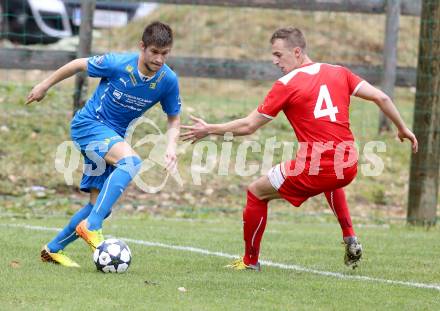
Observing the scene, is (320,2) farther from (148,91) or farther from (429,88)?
(148,91)

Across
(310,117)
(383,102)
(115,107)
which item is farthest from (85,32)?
(383,102)

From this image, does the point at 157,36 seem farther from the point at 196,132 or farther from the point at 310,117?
the point at 310,117

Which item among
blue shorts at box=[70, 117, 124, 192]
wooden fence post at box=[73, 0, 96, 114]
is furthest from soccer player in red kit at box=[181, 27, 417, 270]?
wooden fence post at box=[73, 0, 96, 114]

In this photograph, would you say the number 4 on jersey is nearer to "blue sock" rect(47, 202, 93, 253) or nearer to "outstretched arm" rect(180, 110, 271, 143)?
"outstretched arm" rect(180, 110, 271, 143)

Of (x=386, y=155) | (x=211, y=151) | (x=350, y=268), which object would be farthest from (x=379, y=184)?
(x=350, y=268)

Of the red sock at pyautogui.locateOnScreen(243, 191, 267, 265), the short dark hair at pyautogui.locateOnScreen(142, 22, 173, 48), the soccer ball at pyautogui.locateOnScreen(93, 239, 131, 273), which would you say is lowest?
the soccer ball at pyautogui.locateOnScreen(93, 239, 131, 273)

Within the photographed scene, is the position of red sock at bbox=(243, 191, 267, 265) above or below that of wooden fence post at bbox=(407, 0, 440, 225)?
below

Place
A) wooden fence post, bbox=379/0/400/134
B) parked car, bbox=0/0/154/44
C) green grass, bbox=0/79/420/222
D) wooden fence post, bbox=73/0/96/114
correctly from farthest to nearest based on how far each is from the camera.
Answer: parked car, bbox=0/0/154/44 → wooden fence post, bbox=379/0/400/134 → wooden fence post, bbox=73/0/96/114 → green grass, bbox=0/79/420/222

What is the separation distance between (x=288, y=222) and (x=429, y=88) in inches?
89.6

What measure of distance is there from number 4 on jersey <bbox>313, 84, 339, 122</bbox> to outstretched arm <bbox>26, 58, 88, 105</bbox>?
171cm

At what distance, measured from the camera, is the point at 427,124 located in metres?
10.7

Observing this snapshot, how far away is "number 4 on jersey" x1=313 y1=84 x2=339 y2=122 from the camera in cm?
679

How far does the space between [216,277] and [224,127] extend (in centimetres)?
103

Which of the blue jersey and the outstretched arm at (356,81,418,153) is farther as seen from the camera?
the blue jersey
